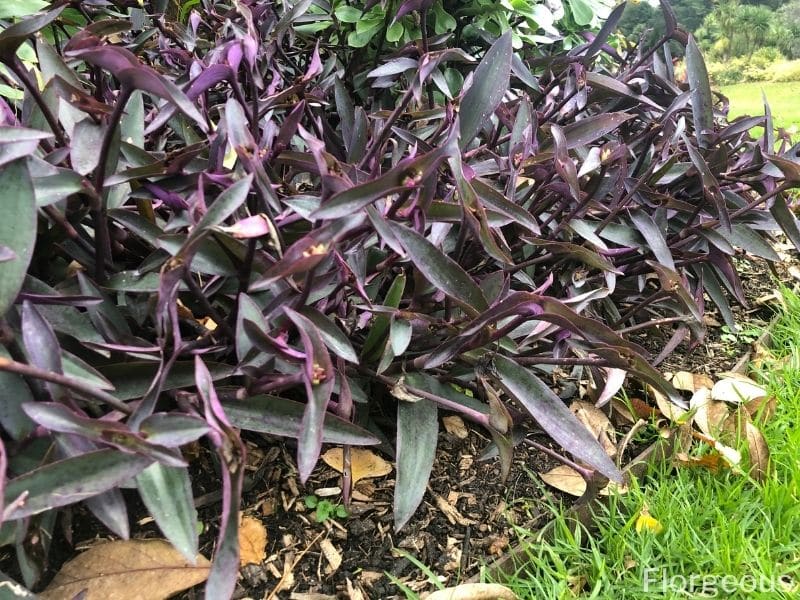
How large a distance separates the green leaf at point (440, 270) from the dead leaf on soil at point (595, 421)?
1.76 ft

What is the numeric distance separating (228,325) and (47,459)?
262mm

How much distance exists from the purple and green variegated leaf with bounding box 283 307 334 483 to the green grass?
1.59 feet

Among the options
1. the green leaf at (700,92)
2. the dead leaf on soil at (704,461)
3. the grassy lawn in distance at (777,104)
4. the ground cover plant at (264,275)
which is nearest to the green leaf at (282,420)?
the ground cover plant at (264,275)

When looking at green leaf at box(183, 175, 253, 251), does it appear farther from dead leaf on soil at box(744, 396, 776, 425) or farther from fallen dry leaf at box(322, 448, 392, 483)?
dead leaf on soil at box(744, 396, 776, 425)

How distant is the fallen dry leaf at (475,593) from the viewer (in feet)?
2.79

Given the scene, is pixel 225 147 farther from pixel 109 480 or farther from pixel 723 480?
pixel 723 480

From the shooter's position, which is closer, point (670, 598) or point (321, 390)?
point (321, 390)

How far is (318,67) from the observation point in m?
1.13

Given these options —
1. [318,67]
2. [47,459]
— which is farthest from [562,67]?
[47,459]

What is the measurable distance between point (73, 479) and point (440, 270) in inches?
18.3

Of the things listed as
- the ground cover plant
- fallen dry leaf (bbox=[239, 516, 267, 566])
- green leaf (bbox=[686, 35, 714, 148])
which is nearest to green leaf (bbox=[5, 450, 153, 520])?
the ground cover plant

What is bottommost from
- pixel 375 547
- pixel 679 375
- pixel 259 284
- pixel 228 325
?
pixel 679 375

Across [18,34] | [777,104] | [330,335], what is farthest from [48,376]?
[777,104]

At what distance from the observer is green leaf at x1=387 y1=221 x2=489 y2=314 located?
76 cm
